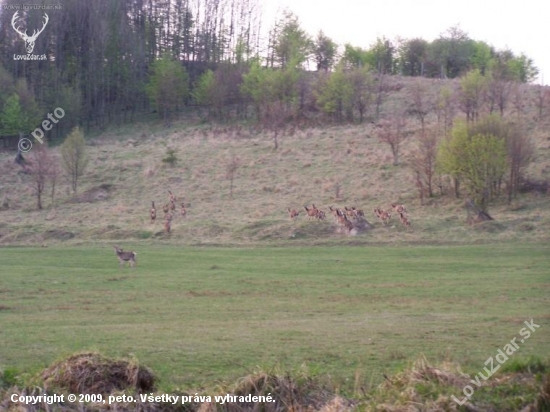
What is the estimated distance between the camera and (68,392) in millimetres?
12461

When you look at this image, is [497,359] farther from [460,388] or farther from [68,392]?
[68,392]

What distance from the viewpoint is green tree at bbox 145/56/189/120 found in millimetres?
95938

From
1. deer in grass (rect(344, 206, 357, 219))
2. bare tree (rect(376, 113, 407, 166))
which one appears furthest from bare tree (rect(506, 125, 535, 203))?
deer in grass (rect(344, 206, 357, 219))

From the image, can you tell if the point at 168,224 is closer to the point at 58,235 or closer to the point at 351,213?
the point at 58,235

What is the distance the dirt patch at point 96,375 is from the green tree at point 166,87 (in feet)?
280

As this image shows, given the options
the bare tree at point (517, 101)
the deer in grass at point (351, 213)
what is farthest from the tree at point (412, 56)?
the deer in grass at point (351, 213)

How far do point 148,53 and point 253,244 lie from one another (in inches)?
2629

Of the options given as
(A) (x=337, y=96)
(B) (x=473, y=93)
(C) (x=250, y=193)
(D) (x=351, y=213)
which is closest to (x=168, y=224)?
(D) (x=351, y=213)

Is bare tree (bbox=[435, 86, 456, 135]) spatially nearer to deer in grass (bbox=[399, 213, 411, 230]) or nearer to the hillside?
the hillside

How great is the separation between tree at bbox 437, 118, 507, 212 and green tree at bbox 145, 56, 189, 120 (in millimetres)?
50233

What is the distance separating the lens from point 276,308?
24.0 metres

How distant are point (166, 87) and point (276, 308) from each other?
2962 inches

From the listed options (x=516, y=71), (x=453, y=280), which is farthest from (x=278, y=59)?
(x=453, y=280)

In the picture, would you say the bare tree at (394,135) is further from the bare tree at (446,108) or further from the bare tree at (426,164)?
the bare tree at (426,164)
